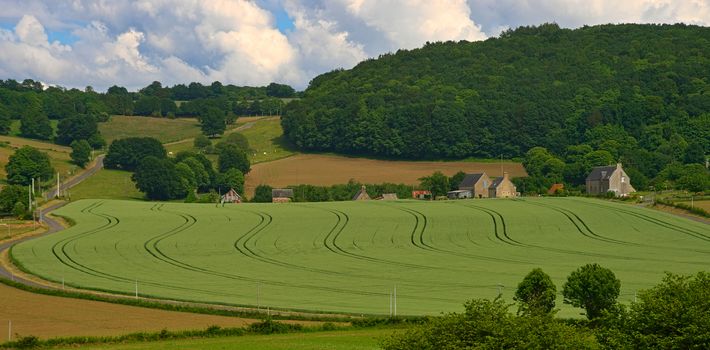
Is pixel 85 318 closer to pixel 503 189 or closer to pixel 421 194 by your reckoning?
pixel 503 189

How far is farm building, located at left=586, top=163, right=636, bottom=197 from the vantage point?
461 feet

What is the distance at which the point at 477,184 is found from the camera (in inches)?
5792

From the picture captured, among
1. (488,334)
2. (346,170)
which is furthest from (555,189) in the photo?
(488,334)

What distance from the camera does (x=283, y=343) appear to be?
139 feet

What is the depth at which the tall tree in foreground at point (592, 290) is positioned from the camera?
5022 cm

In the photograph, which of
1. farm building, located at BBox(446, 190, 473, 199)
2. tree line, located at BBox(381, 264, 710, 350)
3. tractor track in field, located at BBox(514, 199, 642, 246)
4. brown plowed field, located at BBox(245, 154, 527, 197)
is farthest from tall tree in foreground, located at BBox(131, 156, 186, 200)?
tree line, located at BBox(381, 264, 710, 350)

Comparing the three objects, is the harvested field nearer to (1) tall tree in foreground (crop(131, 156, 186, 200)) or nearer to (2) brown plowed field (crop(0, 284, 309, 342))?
(2) brown plowed field (crop(0, 284, 309, 342))

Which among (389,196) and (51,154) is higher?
(51,154)

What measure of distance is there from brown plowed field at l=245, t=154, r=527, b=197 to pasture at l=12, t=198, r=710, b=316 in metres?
50.4

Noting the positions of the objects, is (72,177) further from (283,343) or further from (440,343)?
(440,343)

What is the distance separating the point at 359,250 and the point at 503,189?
68.1 m

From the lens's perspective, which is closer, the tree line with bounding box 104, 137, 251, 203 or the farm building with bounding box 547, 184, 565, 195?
the farm building with bounding box 547, 184, 565, 195

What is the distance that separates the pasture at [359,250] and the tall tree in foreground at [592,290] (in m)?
2.03

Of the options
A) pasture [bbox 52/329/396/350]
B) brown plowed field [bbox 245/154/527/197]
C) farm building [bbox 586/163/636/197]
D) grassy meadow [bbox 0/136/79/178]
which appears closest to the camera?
pasture [bbox 52/329/396/350]
